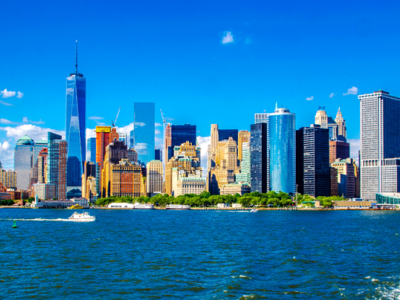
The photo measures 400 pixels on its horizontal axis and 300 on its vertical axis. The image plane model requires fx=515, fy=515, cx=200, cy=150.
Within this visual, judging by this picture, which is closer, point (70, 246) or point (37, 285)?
point (37, 285)

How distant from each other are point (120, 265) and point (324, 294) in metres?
26.6

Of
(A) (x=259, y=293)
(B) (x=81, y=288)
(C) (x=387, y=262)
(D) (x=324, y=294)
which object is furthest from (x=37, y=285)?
(C) (x=387, y=262)

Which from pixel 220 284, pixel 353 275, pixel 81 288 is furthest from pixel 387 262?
pixel 81 288

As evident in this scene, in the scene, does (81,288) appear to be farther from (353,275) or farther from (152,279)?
(353,275)

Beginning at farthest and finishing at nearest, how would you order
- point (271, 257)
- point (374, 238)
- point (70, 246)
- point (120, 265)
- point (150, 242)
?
point (374, 238) → point (150, 242) → point (70, 246) → point (271, 257) → point (120, 265)

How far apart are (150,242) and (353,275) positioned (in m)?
41.8

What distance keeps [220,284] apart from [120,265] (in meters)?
16.3

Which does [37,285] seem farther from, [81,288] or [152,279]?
[152,279]

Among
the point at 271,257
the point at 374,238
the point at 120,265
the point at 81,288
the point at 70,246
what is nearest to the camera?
the point at 81,288

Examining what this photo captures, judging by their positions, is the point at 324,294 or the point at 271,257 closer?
the point at 324,294

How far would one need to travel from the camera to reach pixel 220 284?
5322 cm

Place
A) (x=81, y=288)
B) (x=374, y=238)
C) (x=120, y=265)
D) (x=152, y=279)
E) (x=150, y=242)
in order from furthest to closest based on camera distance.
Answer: (x=374, y=238) → (x=150, y=242) → (x=120, y=265) → (x=152, y=279) → (x=81, y=288)

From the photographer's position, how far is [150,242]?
90562 mm

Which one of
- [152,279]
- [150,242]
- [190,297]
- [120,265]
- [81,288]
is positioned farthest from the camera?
[150,242]
